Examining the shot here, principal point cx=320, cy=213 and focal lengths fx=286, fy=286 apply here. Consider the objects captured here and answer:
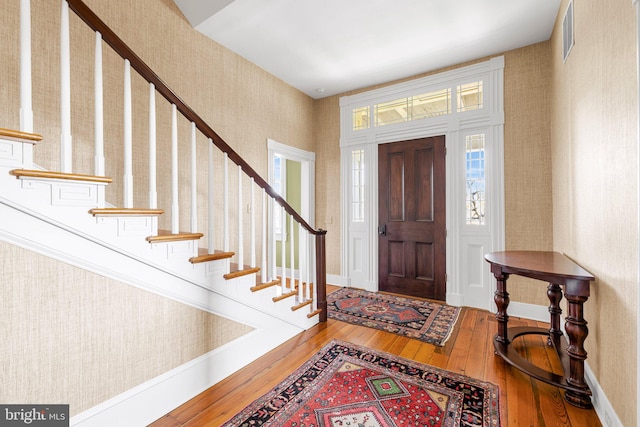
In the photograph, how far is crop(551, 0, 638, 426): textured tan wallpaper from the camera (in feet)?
4.46

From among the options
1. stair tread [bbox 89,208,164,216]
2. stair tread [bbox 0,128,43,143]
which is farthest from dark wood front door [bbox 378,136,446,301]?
stair tread [bbox 0,128,43,143]

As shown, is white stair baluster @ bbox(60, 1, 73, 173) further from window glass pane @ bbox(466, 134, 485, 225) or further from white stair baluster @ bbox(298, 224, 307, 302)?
window glass pane @ bbox(466, 134, 485, 225)

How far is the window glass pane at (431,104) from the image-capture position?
3.71 meters

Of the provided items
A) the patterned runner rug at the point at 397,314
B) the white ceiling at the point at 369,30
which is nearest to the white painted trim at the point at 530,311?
the patterned runner rug at the point at 397,314

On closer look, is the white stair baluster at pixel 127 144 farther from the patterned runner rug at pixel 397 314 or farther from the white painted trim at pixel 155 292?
the patterned runner rug at pixel 397 314

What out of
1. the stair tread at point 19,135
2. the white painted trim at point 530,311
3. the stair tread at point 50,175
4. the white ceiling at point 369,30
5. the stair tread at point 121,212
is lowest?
the white painted trim at point 530,311

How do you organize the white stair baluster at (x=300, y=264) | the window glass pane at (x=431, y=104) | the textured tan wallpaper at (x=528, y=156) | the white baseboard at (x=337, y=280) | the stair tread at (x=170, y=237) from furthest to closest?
the white baseboard at (x=337, y=280) → the window glass pane at (x=431, y=104) → the textured tan wallpaper at (x=528, y=156) → the white stair baluster at (x=300, y=264) → the stair tread at (x=170, y=237)

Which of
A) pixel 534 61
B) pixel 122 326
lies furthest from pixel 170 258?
pixel 534 61

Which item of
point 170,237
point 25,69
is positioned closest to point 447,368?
point 170,237

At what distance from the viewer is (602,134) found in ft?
5.57

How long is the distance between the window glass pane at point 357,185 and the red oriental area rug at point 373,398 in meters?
2.42

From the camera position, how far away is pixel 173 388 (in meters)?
1.76

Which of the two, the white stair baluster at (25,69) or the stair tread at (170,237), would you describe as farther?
the stair tread at (170,237)

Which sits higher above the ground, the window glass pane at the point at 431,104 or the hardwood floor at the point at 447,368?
the window glass pane at the point at 431,104
